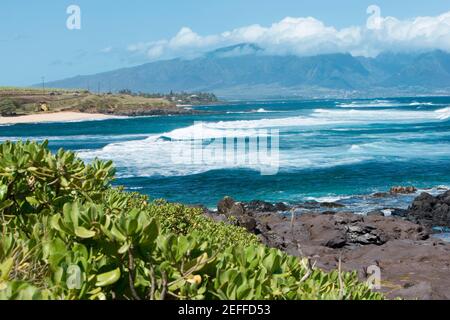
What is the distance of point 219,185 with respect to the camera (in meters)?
30.8

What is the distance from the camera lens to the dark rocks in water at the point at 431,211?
70.1ft

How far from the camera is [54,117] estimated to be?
331 feet

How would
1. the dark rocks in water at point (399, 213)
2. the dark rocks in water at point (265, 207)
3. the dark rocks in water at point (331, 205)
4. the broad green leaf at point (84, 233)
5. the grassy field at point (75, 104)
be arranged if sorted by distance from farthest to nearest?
1. the grassy field at point (75, 104)
2. the dark rocks in water at point (331, 205)
3. the dark rocks in water at point (265, 207)
4. the dark rocks in water at point (399, 213)
5. the broad green leaf at point (84, 233)

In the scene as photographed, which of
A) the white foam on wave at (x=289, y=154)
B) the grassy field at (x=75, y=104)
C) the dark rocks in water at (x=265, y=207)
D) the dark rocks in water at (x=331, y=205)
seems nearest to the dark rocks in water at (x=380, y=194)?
the dark rocks in water at (x=331, y=205)

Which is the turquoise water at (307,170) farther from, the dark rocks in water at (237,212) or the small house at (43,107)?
the small house at (43,107)

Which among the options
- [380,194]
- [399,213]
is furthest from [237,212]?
[380,194]

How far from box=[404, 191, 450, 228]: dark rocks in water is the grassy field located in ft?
294

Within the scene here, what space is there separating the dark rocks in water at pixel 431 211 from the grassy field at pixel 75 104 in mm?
89543

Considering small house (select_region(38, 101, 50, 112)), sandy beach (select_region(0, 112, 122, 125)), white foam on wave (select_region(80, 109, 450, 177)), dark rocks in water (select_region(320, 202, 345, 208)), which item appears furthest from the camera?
small house (select_region(38, 101, 50, 112))

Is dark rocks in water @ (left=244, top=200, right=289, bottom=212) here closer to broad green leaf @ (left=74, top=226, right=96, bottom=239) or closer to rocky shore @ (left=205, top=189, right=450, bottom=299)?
rocky shore @ (left=205, top=189, right=450, bottom=299)

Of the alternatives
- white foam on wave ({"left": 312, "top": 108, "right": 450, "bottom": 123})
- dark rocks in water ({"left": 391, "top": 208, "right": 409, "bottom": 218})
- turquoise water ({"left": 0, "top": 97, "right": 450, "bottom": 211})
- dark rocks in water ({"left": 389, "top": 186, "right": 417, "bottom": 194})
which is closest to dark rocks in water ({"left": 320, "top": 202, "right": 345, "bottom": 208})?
turquoise water ({"left": 0, "top": 97, "right": 450, "bottom": 211})

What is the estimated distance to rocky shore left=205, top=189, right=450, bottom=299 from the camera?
11.2m
